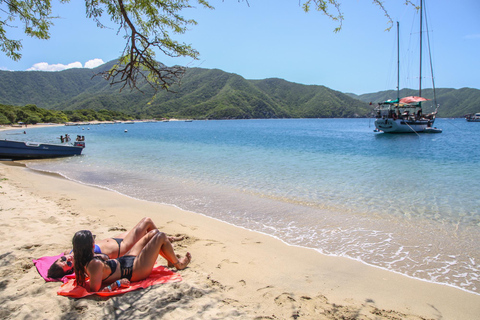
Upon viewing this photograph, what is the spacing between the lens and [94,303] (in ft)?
9.71

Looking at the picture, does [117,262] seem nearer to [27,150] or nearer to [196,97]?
[27,150]

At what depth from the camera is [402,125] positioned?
1539 inches

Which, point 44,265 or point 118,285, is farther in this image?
point 44,265

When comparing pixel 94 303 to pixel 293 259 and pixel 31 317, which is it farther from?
pixel 293 259

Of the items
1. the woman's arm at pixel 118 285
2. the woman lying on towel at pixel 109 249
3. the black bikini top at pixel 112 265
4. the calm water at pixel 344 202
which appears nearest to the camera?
the woman's arm at pixel 118 285

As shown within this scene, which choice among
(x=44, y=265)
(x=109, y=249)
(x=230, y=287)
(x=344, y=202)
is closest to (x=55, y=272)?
(x=44, y=265)

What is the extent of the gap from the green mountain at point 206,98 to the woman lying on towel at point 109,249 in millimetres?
115864

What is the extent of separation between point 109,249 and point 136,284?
2.14 ft

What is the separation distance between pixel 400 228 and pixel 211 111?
136m

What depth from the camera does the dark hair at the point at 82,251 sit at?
10.00ft

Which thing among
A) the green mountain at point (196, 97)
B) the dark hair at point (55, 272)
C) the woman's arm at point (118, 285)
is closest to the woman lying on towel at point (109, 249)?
the dark hair at point (55, 272)

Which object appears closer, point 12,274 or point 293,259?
point 12,274

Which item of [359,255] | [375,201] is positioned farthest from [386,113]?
[359,255]

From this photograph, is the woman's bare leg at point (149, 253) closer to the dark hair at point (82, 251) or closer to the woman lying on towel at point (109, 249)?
the woman lying on towel at point (109, 249)
